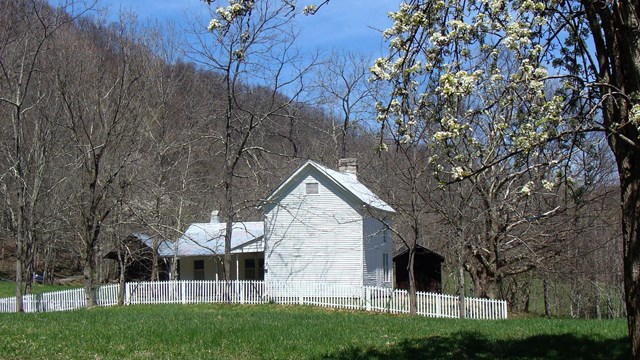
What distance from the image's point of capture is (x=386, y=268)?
121 feet

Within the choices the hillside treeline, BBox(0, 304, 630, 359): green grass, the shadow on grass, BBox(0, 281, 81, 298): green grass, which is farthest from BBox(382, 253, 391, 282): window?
the shadow on grass

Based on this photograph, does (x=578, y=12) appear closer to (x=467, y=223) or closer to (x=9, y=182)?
(x=467, y=223)

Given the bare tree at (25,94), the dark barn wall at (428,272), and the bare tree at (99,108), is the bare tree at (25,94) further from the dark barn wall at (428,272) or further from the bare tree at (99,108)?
the dark barn wall at (428,272)

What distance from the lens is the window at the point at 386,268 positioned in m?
36.2

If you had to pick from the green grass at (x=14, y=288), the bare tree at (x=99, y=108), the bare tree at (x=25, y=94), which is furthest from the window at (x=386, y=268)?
the green grass at (x=14, y=288)

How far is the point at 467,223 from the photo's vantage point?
28.1m

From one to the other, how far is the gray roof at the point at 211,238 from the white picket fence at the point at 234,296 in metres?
3.98

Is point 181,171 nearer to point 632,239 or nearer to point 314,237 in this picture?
point 314,237

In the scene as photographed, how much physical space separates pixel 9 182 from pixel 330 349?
117 feet

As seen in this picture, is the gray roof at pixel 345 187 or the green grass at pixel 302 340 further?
the gray roof at pixel 345 187

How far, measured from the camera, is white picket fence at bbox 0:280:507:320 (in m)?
28.8

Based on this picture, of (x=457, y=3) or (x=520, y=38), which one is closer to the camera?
(x=520, y=38)

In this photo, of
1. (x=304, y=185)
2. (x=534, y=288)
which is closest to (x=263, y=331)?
(x=304, y=185)

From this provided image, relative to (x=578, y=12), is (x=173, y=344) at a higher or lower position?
lower
